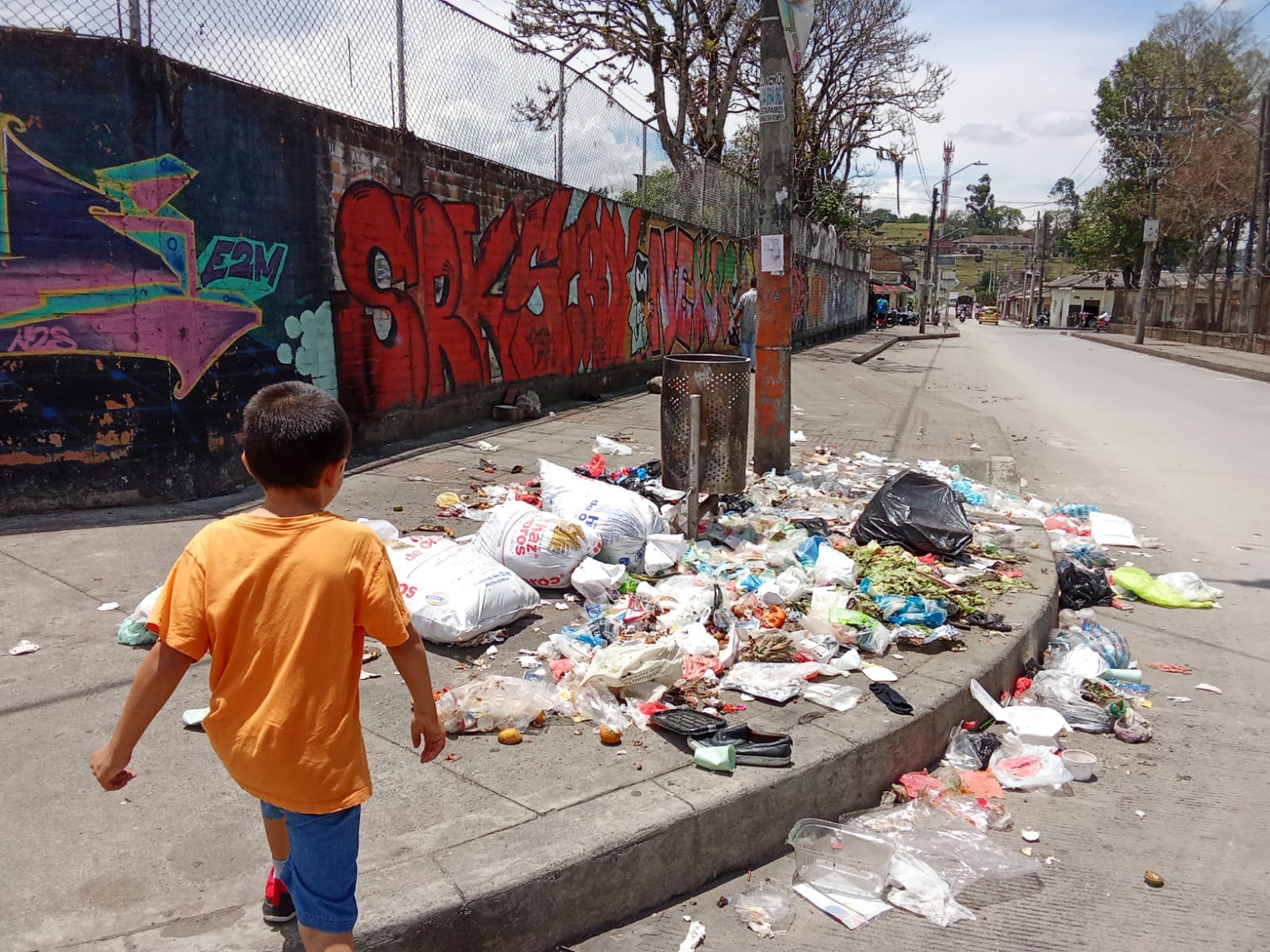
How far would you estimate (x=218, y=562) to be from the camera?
1729mm

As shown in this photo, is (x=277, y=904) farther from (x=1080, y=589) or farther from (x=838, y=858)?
(x=1080, y=589)

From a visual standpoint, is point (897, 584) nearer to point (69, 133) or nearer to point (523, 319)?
point (69, 133)

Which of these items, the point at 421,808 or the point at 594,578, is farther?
the point at 594,578

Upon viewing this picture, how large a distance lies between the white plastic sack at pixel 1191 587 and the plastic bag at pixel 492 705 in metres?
4.17

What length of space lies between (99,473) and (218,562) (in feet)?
15.0

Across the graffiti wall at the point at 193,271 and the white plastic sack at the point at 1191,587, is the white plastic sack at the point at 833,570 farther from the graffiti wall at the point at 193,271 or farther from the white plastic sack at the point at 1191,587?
the graffiti wall at the point at 193,271

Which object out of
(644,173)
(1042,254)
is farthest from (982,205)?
(644,173)

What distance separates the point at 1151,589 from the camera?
5.38 metres

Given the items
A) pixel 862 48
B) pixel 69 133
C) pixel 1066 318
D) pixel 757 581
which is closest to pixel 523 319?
pixel 69 133

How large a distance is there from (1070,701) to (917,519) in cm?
159

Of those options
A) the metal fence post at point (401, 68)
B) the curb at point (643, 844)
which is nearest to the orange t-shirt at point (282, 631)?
the curb at point (643, 844)

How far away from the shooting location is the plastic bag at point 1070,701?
3.79m

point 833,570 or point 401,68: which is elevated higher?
point 401,68

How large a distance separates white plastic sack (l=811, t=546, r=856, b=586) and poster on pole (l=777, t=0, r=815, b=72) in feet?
13.1
